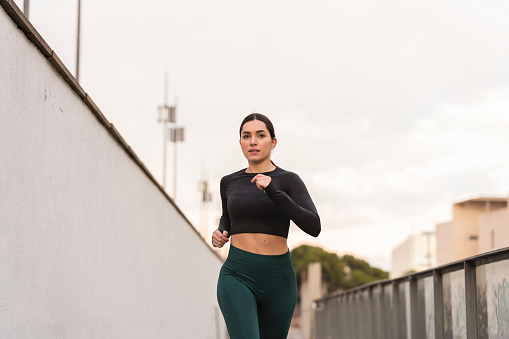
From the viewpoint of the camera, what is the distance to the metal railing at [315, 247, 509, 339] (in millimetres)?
5062

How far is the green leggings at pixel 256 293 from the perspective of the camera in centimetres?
396

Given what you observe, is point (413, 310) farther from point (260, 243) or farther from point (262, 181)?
point (262, 181)

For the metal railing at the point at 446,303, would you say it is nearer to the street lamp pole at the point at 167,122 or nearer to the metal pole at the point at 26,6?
the metal pole at the point at 26,6

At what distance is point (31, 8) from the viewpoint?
5.03m

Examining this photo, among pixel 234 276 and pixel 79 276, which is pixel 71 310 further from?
pixel 234 276

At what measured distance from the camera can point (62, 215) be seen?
15.0 feet

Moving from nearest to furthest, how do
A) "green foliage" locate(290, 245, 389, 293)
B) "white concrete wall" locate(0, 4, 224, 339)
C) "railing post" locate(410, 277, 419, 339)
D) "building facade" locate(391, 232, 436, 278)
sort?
"white concrete wall" locate(0, 4, 224, 339) < "railing post" locate(410, 277, 419, 339) < "green foliage" locate(290, 245, 389, 293) < "building facade" locate(391, 232, 436, 278)

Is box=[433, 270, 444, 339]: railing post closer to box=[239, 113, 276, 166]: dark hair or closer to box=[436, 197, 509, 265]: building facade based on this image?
box=[239, 113, 276, 166]: dark hair

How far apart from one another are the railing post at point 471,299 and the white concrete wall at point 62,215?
8.12ft

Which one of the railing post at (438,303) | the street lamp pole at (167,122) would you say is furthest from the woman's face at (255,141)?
the street lamp pole at (167,122)

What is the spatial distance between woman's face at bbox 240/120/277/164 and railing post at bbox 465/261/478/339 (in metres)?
2.15

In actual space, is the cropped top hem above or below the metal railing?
above

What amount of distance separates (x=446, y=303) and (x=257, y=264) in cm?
302

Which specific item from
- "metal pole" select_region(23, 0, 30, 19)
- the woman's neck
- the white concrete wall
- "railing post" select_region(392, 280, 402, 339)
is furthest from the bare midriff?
"railing post" select_region(392, 280, 402, 339)
